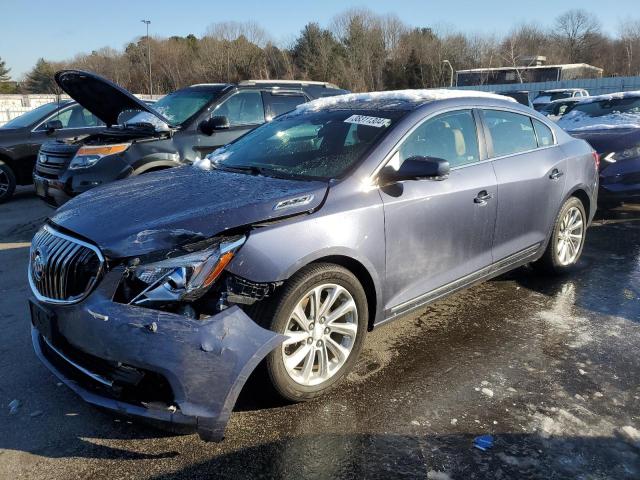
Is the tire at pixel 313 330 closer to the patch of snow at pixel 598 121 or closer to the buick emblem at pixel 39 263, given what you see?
the buick emblem at pixel 39 263

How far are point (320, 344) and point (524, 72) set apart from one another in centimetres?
6610

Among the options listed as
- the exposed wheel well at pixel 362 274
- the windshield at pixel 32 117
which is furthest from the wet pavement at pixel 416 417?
the windshield at pixel 32 117

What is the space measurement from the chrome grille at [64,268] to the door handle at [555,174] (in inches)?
145

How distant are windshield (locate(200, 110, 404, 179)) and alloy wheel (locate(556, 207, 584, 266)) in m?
2.28

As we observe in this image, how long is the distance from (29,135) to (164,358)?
8.25m

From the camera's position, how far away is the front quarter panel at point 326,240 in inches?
103

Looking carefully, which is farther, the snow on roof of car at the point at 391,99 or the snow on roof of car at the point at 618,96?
the snow on roof of car at the point at 618,96

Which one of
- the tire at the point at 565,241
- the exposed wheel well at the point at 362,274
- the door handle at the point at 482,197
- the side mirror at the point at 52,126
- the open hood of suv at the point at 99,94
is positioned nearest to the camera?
the exposed wheel well at the point at 362,274

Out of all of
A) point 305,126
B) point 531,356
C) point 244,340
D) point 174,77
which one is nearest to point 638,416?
point 531,356

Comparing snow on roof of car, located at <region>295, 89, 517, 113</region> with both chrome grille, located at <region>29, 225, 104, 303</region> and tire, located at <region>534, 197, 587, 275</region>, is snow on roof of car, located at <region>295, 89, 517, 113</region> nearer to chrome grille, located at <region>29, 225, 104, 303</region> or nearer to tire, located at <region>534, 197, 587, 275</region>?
tire, located at <region>534, 197, 587, 275</region>

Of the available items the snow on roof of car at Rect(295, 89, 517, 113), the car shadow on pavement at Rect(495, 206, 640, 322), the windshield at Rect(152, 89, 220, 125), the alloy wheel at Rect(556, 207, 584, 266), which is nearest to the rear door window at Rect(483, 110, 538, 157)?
the snow on roof of car at Rect(295, 89, 517, 113)

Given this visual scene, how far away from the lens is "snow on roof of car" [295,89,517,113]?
3838 mm

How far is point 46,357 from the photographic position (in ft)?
Result: 9.17

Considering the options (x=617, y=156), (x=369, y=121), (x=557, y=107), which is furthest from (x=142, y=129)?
(x=557, y=107)
